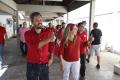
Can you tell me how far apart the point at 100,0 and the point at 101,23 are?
1.55 m

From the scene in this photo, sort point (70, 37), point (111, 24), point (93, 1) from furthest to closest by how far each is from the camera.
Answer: point (111, 24) < point (93, 1) < point (70, 37)

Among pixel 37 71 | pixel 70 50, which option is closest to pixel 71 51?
pixel 70 50

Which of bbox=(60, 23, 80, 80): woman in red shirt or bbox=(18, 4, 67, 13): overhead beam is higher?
bbox=(18, 4, 67, 13): overhead beam

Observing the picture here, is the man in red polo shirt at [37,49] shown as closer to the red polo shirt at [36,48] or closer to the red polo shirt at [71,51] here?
the red polo shirt at [36,48]

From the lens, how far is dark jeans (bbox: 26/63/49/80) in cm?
300

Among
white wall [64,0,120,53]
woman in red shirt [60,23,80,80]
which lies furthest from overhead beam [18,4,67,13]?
woman in red shirt [60,23,80,80]

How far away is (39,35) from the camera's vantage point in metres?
2.88

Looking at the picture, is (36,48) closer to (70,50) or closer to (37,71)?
(37,71)

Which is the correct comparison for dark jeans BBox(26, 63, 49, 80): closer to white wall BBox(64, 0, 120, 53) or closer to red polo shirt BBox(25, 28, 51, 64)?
Result: red polo shirt BBox(25, 28, 51, 64)

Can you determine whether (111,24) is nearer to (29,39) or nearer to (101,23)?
(101,23)

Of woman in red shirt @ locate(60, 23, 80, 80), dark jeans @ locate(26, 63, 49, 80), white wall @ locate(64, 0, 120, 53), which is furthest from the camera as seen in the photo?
white wall @ locate(64, 0, 120, 53)

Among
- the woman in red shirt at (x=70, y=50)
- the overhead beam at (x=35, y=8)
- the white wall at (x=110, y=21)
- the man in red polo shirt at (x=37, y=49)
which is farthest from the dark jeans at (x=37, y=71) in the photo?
the overhead beam at (x=35, y=8)

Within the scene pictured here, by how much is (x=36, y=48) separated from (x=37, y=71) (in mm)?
363

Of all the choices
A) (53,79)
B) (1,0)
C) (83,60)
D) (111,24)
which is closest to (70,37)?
(83,60)
